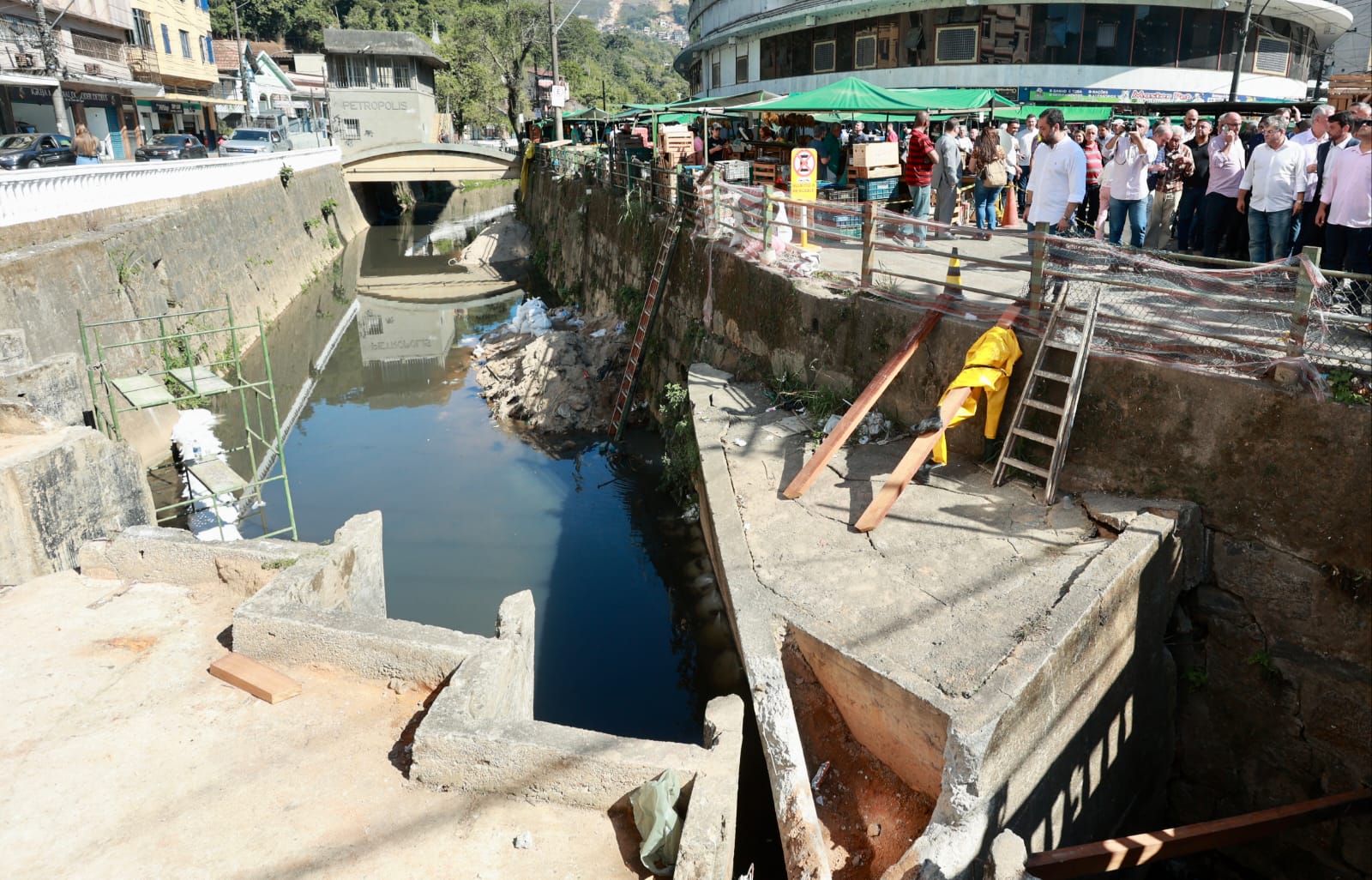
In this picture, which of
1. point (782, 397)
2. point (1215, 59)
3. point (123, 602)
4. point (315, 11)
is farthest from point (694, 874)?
point (315, 11)

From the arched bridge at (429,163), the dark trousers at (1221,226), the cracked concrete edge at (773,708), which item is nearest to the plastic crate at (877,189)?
the dark trousers at (1221,226)

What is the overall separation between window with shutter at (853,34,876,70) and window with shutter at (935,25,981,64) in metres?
2.29

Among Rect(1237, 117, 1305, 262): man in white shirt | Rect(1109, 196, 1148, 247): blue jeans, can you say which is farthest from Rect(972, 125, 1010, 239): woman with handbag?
Rect(1237, 117, 1305, 262): man in white shirt

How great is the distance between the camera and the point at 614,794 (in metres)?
4.95

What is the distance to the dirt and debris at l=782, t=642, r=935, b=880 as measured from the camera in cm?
591

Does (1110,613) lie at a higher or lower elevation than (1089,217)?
lower

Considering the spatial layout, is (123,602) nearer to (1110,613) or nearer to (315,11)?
(1110,613)

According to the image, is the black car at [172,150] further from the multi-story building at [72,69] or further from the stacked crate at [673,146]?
the stacked crate at [673,146]

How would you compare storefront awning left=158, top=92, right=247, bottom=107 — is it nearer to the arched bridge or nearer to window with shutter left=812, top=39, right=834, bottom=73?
the arched bridge

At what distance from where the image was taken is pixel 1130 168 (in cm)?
991

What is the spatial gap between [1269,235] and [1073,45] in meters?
23.1

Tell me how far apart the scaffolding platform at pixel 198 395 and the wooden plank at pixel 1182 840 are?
845cm

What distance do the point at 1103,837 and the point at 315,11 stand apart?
78896 millimetres

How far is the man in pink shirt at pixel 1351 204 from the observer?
7.51m
